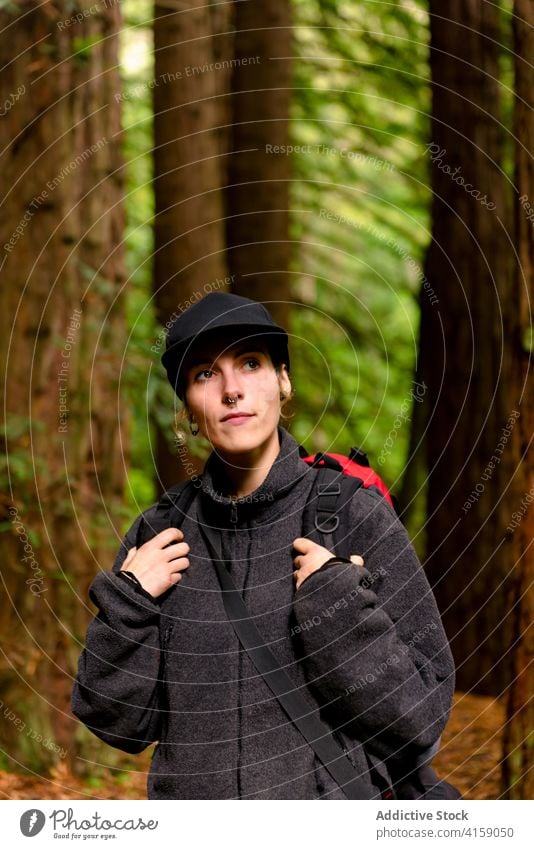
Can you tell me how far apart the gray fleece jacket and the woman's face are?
0.47ft

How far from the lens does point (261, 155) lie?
10.1 m

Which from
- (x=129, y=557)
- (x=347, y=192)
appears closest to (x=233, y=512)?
(x=129, y=557)

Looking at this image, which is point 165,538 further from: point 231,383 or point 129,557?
point 231,383

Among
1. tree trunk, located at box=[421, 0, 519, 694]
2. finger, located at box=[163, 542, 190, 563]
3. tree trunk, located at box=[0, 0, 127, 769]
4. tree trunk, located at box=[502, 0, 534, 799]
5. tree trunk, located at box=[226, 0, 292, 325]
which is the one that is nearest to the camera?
finger, located at box=[163, 542, 190, 563]

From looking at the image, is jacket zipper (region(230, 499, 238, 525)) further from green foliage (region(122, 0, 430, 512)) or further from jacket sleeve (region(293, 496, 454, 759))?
green foliage (region(122, 0, 430, 512))

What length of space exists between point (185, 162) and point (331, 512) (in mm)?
7904

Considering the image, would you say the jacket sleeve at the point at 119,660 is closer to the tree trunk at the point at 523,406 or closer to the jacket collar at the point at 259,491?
the jacket collar at the point at 259,491

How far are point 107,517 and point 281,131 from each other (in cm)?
550

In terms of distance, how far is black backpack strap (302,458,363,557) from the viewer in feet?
8.73

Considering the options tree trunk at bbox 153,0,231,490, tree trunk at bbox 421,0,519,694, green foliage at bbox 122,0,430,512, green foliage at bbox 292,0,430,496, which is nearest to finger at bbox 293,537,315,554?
tree trunk at bbox 421,0,519,694

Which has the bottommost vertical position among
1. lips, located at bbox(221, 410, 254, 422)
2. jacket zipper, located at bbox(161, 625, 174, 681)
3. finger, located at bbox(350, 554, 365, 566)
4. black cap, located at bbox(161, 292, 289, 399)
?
jacket zipper, located at bbox(161, 625, 174, 681)

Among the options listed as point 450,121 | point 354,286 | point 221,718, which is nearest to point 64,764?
point 221,718

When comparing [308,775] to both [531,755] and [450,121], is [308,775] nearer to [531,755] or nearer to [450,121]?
[531,755]

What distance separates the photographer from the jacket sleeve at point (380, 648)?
2539 millimetres
